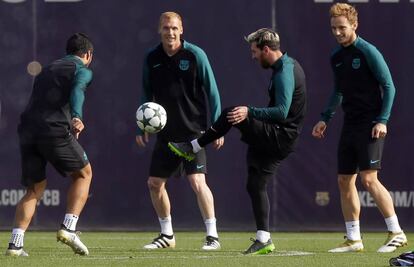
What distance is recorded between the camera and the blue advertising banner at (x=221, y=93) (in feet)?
44.9

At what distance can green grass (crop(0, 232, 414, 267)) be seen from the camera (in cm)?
880

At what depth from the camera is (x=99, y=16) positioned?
45.9 ft

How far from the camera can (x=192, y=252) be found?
33.2ft

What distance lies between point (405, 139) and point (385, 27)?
1365 mm

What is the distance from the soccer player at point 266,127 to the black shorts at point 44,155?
0.88 meters

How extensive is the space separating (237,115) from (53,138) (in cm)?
158

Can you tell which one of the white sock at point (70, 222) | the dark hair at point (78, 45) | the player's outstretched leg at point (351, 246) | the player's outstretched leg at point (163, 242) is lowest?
the player's outstretched leg at point (163, 242)

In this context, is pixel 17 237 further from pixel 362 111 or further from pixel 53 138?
pixel 362 111

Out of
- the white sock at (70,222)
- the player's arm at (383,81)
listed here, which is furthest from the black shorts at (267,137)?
the white sock at (70,222)

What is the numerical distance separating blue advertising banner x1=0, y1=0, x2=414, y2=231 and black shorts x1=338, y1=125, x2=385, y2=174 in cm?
341

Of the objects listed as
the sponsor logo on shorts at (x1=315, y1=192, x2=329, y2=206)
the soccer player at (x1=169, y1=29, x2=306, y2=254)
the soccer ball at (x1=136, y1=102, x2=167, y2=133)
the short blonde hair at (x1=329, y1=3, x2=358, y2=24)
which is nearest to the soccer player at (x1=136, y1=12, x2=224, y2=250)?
the soccer ball at (x1=136, y1=102, x2=167, y2=133)

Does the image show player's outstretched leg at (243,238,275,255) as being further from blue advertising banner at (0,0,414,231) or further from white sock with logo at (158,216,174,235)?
blue advertising banner at (0,0,414,231)

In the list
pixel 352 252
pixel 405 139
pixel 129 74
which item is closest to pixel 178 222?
pixel 129 74

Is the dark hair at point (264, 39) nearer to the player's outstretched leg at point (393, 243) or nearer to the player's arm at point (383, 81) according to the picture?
the player's arm at point (383, 81)
